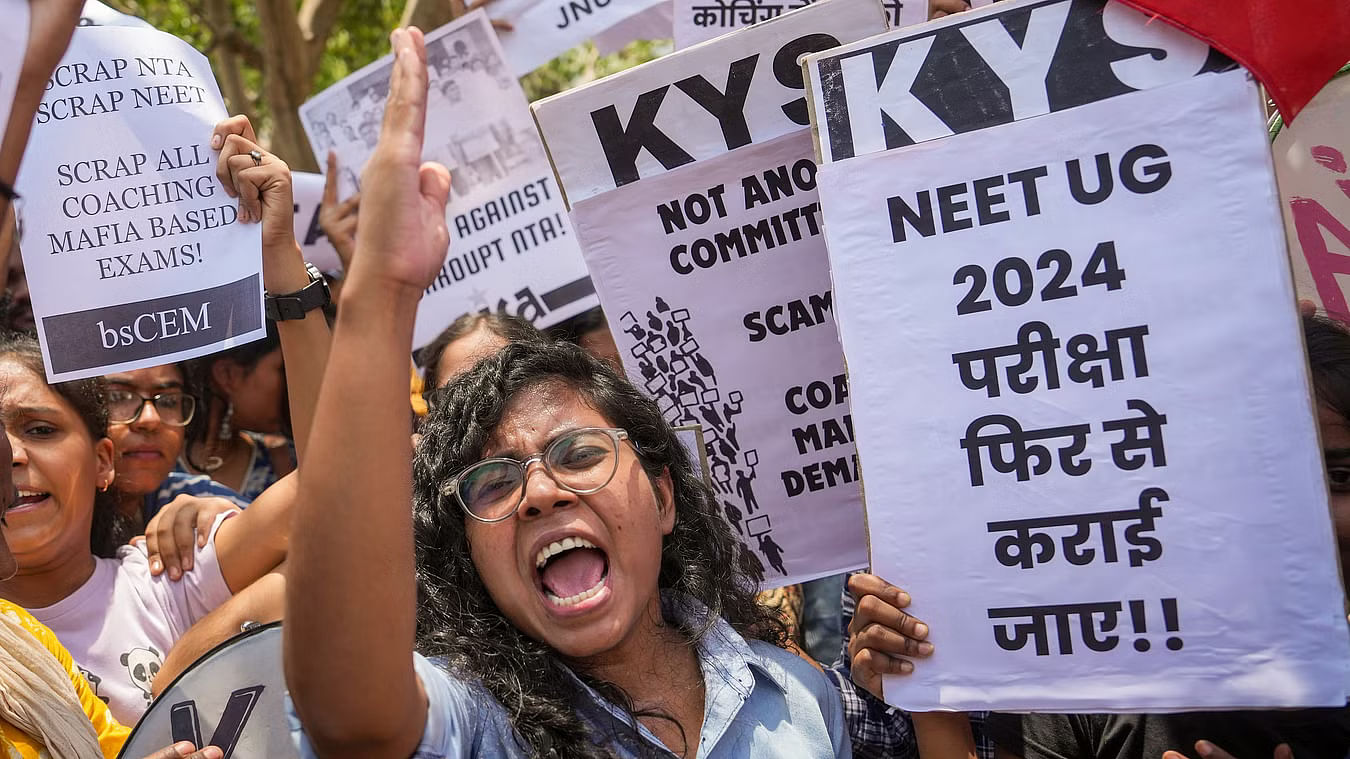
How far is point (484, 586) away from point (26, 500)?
146 centimetres

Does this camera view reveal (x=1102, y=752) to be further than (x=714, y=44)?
No

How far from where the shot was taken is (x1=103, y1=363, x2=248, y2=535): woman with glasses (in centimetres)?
372

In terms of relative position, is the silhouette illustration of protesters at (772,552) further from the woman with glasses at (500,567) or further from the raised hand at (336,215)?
the raised hand at (336,215)

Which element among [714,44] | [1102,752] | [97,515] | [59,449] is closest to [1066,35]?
[714,44]

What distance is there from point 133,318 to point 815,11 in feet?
5.53

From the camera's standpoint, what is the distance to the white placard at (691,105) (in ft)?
8.78

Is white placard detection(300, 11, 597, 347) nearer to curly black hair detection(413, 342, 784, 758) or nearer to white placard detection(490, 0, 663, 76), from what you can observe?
white placard detection(490, 0, 663, 76)

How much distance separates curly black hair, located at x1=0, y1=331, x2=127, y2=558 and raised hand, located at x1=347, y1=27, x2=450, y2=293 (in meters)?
1.88

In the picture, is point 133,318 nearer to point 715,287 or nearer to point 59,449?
point 59,449

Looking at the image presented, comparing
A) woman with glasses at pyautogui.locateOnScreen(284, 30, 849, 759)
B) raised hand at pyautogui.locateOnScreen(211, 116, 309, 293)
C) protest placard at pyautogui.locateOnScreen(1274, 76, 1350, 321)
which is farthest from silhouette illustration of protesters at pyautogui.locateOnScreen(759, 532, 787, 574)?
protest placard at pyautogui.locateOnScreen(1274, 76, 1350, 321)

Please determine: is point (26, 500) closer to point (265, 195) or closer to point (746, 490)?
point (265, 195)

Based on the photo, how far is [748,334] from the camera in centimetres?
289

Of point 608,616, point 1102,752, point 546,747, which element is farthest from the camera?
point 1102,752

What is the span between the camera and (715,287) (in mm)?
2893
